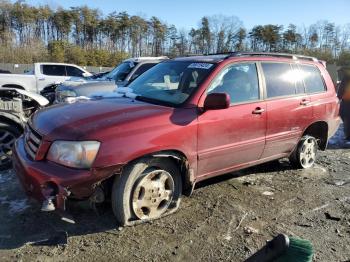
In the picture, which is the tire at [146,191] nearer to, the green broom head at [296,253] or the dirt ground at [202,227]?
the dirt ground at [202,227]

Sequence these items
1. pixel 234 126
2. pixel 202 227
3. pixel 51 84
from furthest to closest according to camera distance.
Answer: pixel 51 84, pixel 234 126, pixel 202 227

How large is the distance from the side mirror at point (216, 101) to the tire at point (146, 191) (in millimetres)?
752

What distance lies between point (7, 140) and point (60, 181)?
281cm

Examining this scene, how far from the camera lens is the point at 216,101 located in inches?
166

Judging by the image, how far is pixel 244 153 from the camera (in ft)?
16.1

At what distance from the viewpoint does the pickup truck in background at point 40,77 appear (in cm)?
1606

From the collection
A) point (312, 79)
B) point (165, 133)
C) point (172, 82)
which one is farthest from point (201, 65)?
point (312, 79)

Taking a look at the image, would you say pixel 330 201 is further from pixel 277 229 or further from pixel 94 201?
pixel 94 201

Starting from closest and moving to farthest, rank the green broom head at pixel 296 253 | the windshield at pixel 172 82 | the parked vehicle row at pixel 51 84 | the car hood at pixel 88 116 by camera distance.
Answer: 1. the green broom head at pixel 296 253
2. the car hood at pixel 88 116
3. the windshield at pixel 172 82
4. the parked vehicle row at pixel 51 84

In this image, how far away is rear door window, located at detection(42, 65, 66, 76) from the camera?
1750cm

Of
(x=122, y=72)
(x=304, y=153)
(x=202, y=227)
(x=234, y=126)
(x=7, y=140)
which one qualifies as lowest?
(x=202, y=227)

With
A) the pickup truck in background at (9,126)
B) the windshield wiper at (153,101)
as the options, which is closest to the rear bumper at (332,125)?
the windshield wiper at (153,101)

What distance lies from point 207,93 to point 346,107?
19.9 feet

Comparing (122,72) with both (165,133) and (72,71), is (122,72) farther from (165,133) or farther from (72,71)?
(72,71)
